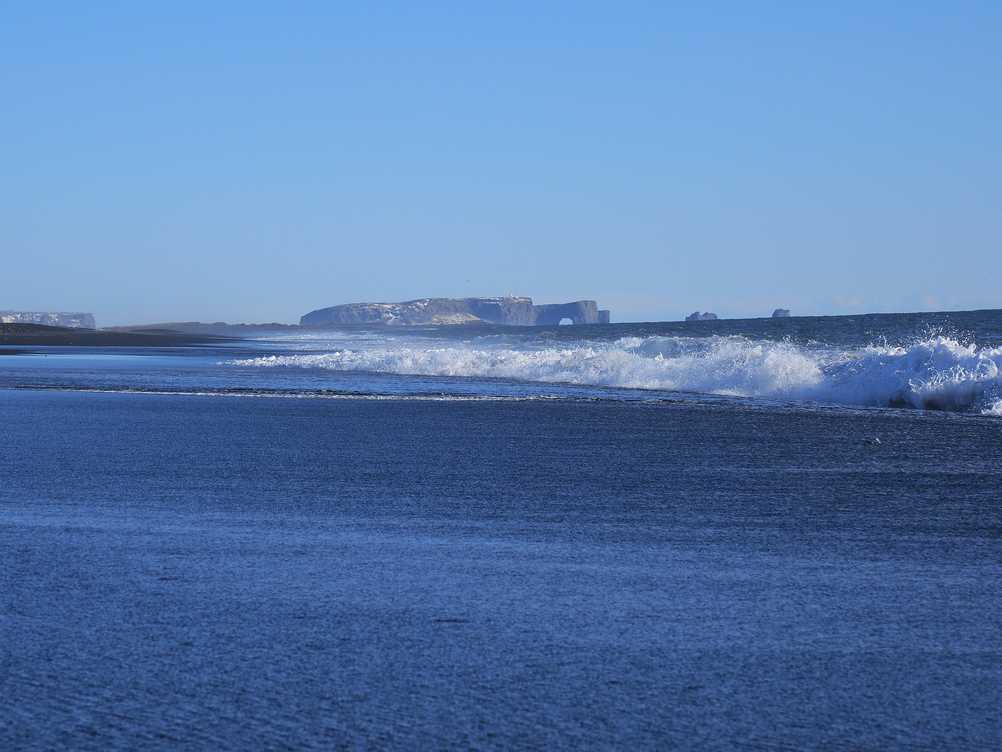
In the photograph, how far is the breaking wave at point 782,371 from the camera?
1947 centimetres

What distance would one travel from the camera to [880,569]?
18.7 ft

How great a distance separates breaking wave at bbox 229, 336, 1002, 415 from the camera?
19.5m

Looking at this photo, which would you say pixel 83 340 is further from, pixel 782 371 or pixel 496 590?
pixel 496 590

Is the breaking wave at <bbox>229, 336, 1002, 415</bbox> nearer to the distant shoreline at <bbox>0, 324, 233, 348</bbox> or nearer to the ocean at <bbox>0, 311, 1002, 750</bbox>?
the ocean at <bbox>0, 311, 1002, 750</bbox>

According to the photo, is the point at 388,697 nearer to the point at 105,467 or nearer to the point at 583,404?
the point at 105,467

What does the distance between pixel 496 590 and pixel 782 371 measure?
19.1 m

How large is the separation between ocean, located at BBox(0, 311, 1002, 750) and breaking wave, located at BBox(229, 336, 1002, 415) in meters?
7.20

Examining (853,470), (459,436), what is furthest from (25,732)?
(459,436)

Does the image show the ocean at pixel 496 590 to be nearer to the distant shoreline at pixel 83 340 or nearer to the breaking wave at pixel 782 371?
the breaking wave at pixel 782 371

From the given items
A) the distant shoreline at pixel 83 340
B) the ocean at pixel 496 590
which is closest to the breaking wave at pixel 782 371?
the ocean at pixel 496 590

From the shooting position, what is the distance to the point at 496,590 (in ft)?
16.9

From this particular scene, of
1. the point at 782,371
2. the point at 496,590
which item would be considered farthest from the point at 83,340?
the point at 496,590

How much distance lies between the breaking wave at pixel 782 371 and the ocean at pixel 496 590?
720cm

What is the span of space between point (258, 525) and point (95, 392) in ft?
47.2
